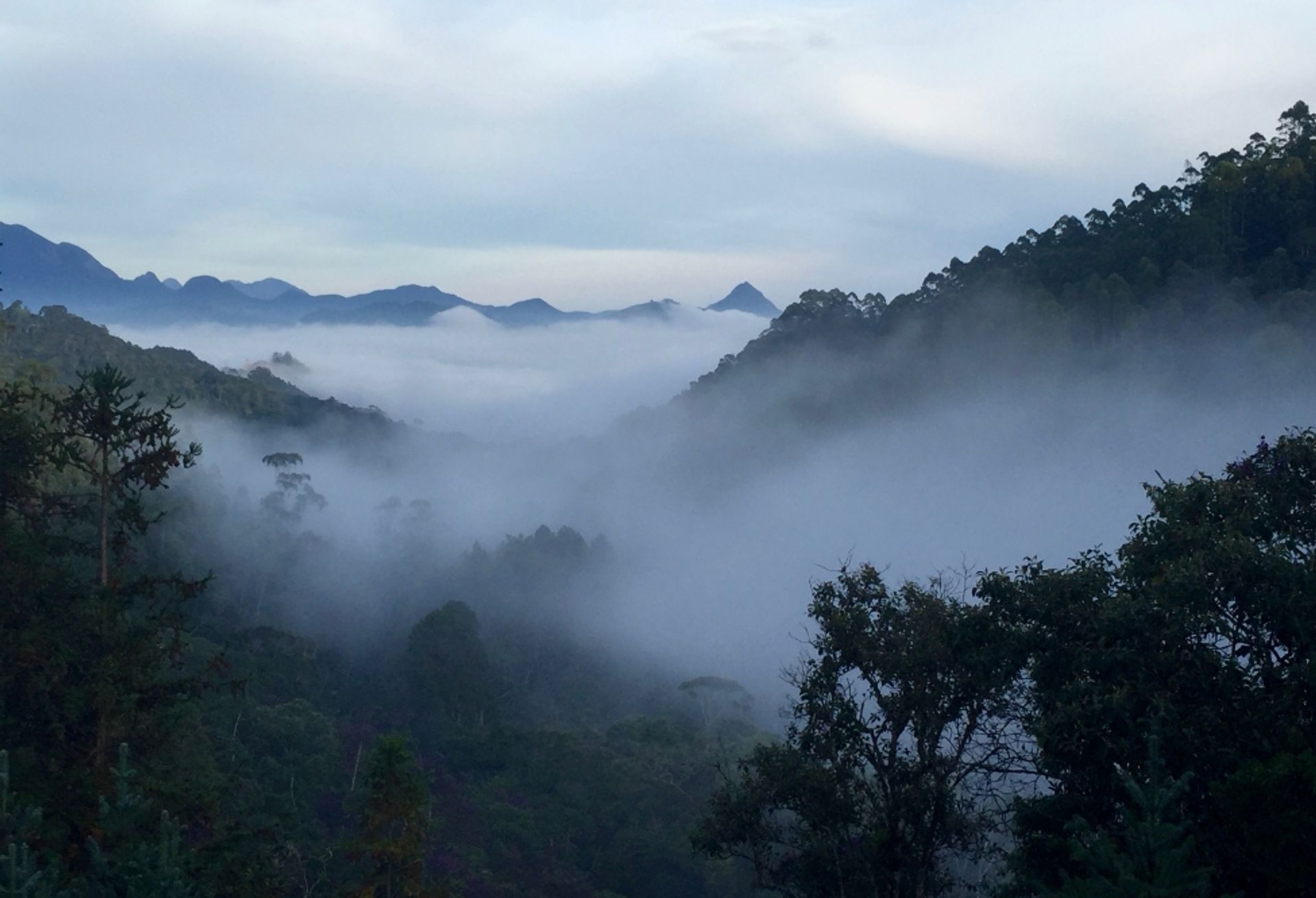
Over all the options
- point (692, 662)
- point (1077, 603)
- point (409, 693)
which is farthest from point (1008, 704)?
point (692, 662)

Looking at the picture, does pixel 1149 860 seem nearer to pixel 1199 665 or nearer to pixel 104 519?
pixel 1199 665

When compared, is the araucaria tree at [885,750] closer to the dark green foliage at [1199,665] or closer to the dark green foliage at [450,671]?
the dark green foliage at [1199,665]

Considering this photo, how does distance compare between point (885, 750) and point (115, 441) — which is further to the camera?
point (115, 441)

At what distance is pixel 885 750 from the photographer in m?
11.6

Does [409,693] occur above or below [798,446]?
below

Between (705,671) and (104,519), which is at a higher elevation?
(104,519)

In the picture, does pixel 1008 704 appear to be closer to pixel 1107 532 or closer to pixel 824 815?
pixel 824 815

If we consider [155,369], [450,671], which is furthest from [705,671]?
[155,369]

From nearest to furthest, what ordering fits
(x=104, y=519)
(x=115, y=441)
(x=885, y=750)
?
(x=885, y=750), (x=115, y=441), (x=104, y=519)

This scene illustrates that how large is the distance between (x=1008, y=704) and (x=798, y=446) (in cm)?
8569

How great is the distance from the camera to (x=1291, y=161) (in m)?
56.4

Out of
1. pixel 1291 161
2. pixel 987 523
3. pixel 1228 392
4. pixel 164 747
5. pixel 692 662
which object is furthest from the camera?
pixel 987 523

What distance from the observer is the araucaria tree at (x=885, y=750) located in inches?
444

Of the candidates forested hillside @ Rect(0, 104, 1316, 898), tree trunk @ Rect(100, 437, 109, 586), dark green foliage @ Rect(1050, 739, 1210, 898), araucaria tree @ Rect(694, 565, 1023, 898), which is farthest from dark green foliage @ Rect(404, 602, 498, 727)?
dark green foliage @ Rect(1050, 739, 1210, 898)
